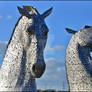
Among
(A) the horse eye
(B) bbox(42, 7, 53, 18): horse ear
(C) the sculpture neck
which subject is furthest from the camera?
(C) the sculpture neck

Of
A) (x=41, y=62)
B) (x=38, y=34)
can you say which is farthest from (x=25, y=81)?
(x=38, y=34)

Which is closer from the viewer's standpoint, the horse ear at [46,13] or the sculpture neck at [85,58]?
the horse ear at [46,13]

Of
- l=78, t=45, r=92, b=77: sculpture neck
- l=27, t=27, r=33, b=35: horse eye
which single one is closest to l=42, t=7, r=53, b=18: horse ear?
l=27, t=27, r=33, b=35: horse eye

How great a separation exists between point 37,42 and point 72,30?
2.44 meters

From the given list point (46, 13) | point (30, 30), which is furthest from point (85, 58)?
point (30, 30)

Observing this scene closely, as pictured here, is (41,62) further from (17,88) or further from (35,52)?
(17,88)

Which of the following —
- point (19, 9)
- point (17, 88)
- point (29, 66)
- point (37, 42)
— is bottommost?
point (17, 88)

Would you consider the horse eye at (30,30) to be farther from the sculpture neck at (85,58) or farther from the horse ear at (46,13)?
the sculpture neck at (85,58)

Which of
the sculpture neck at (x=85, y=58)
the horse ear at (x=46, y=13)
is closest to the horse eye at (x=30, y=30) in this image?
the horse ear at (x=46, y=13)

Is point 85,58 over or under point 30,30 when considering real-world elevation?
under

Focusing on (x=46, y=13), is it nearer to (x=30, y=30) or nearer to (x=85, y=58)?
(x=30, y=30)

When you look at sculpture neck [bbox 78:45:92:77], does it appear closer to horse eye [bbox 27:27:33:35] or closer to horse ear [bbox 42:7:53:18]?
horse ear [bbox 42:7:53:18]

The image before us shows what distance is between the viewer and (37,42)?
9.40 ft

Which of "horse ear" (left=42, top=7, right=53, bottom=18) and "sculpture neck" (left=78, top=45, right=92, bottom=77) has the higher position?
"horse ear" (left=42, top=7, right=53, bottom=18)
